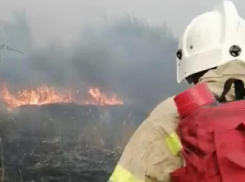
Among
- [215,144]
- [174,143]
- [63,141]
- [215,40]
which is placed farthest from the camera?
[63,141]

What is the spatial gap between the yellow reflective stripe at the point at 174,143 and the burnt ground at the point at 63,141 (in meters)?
1.21

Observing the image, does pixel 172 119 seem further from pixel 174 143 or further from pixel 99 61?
pixel 99 61

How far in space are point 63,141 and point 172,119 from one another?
3.99 feet

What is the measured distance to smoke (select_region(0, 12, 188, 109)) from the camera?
234 cm

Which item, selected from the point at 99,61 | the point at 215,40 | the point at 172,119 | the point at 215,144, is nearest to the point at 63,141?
the point at 99,61

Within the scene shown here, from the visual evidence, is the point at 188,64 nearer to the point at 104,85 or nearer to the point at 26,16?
the point at 104,85

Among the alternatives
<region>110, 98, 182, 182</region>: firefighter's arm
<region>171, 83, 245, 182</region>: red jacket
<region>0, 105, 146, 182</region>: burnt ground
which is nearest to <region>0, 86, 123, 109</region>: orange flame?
<region>0, 105, 146, 182</region>: burnt ground

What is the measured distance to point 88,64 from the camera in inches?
92.8

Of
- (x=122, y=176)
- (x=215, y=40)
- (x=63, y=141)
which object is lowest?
(x=63, y=141)

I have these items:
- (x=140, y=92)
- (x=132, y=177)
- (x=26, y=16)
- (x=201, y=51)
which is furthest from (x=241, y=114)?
(x=26, y=16)

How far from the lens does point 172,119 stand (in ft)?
3.74

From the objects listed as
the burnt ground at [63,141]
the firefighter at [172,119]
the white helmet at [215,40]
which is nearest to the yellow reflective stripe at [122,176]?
the firefighter at [172,119]

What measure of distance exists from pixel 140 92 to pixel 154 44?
0.22m

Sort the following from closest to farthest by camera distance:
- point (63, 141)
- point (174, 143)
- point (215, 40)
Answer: point (174, 143) → point (215, 40) → point (63, 141)
